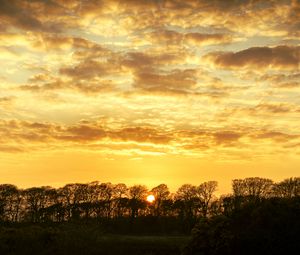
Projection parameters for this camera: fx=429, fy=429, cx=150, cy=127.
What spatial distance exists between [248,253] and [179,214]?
67272 mm

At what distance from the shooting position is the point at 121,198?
419 feet

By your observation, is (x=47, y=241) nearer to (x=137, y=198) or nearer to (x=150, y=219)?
(x=150, y=219)

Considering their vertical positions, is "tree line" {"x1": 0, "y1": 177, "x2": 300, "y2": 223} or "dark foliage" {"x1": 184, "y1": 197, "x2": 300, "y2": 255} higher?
"tree line" {"x1": 0, "y1": 177, "x2": 300, "y2": 223}

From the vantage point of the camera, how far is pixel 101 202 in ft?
416

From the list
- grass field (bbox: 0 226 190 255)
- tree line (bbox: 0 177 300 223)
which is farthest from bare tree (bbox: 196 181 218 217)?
grass field (bbox: 0 226 190 255)

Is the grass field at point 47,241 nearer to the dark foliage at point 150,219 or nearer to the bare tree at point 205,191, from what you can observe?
the dark foliage at point 150,219

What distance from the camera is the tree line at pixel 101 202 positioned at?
397 ft

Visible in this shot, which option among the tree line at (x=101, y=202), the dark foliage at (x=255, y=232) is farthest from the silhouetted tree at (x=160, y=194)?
the dark foliage at (x=255, y=232)

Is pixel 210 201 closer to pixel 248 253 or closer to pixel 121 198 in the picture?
pixel 121 198

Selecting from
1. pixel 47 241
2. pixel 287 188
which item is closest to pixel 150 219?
pixel 287 188

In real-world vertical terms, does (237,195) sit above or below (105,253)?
above

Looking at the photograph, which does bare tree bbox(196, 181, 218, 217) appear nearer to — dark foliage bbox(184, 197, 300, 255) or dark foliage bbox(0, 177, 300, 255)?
dark foliage bbox(0, 177, 300, 255)

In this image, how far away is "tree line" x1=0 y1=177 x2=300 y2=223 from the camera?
12100cm

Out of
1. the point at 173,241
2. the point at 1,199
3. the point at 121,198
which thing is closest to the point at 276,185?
the point at 173,241
